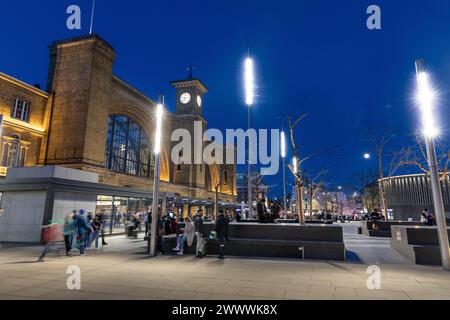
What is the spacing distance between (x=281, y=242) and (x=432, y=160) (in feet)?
21.8

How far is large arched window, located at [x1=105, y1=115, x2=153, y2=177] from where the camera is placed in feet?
124

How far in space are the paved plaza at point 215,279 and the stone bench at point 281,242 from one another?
90 cm

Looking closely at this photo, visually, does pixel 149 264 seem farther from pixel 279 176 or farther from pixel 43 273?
pixel 279 176

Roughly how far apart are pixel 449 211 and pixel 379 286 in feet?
118

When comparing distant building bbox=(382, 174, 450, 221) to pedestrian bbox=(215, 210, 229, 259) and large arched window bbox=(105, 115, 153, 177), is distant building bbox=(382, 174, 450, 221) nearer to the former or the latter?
pedestrian bbox=(215, 210, 229, 259)

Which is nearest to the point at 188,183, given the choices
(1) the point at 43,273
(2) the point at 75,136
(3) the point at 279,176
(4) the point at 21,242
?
(2) the point at 75,136

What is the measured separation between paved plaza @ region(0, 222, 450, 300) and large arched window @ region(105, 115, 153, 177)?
86.7ft

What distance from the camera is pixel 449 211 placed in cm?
3509

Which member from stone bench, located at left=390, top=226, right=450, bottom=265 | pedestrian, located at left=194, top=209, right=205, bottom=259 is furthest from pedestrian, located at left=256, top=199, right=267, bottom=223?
stone bench, located at left=390, top=226, right=450, bottom=265

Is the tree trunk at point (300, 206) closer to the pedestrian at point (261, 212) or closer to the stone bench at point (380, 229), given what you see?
the pedestrian at point (261, 212)

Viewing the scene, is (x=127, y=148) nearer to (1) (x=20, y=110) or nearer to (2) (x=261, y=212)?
(1) (x=20, y=110)

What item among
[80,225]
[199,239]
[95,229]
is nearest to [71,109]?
[95,229]

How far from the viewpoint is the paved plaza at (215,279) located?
6898 mm

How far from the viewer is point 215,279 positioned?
859 centimetres
